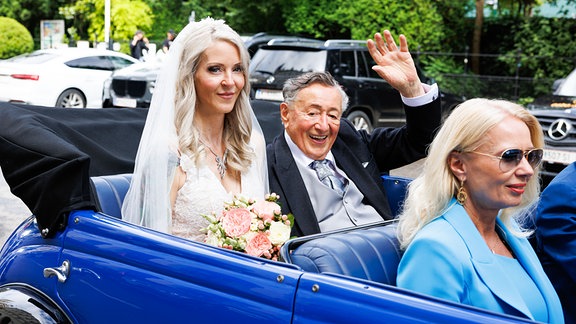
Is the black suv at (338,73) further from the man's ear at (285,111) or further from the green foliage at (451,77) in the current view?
the man's ear at (285,111)

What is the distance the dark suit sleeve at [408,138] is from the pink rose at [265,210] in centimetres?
121

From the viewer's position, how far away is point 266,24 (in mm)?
27219

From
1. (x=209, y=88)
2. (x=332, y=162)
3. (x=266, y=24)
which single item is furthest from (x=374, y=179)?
(x=266, y=24)

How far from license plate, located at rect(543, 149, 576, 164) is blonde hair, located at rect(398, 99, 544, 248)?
6.08m

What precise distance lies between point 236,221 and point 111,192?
959 mm

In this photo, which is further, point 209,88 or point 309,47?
point 309,47

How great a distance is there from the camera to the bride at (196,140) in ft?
12.3

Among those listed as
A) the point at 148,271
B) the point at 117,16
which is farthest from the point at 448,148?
the point at 117,16

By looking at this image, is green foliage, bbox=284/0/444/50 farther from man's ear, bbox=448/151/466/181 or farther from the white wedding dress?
man's ear, bbox=448/151/466/181

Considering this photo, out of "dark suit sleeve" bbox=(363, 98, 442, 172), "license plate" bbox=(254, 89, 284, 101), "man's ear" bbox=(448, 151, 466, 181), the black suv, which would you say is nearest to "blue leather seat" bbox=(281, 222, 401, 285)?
"man's ear" bbox=(448, 151, 466, 181)

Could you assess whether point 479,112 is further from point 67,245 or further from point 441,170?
point 67,245

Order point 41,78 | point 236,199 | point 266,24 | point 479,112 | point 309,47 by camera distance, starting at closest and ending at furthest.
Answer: point 479,112 < point 236,199 < point 309,47 < point 41,78 < point 266,24

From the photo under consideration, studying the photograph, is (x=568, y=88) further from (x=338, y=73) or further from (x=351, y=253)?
(x=351, y=253)

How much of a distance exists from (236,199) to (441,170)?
920 millimetres
